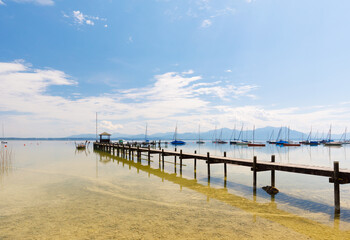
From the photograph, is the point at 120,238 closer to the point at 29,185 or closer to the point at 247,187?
the point at 247,187

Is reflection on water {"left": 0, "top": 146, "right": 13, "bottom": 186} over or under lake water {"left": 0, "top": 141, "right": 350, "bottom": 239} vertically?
under

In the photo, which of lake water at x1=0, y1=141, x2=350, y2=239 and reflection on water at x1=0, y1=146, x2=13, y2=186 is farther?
reflection on water at x1=0, y1=146, x2=13, y2=186

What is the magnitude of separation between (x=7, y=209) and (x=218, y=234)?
10.9 meters

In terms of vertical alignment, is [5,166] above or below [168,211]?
below

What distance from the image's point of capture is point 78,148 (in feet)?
189

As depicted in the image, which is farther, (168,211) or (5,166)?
(5,166)

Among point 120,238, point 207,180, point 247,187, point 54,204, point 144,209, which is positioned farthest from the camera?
point 207,180

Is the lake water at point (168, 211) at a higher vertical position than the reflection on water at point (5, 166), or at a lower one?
higher

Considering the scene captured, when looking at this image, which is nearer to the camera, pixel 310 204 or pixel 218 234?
pixel 218 234

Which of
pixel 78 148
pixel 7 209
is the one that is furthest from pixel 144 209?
pixel 78 148

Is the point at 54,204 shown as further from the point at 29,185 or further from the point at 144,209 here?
the point at 29,185

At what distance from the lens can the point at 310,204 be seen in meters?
11.4

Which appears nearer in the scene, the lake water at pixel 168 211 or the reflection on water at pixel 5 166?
the lake water at pixel 168 211

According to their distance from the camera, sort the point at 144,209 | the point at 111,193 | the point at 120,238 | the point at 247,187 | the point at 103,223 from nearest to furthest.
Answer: the point at 120,238 < the point at 103,223 < the point at 144,209 < the point at 111,193 < the point at 247,187
